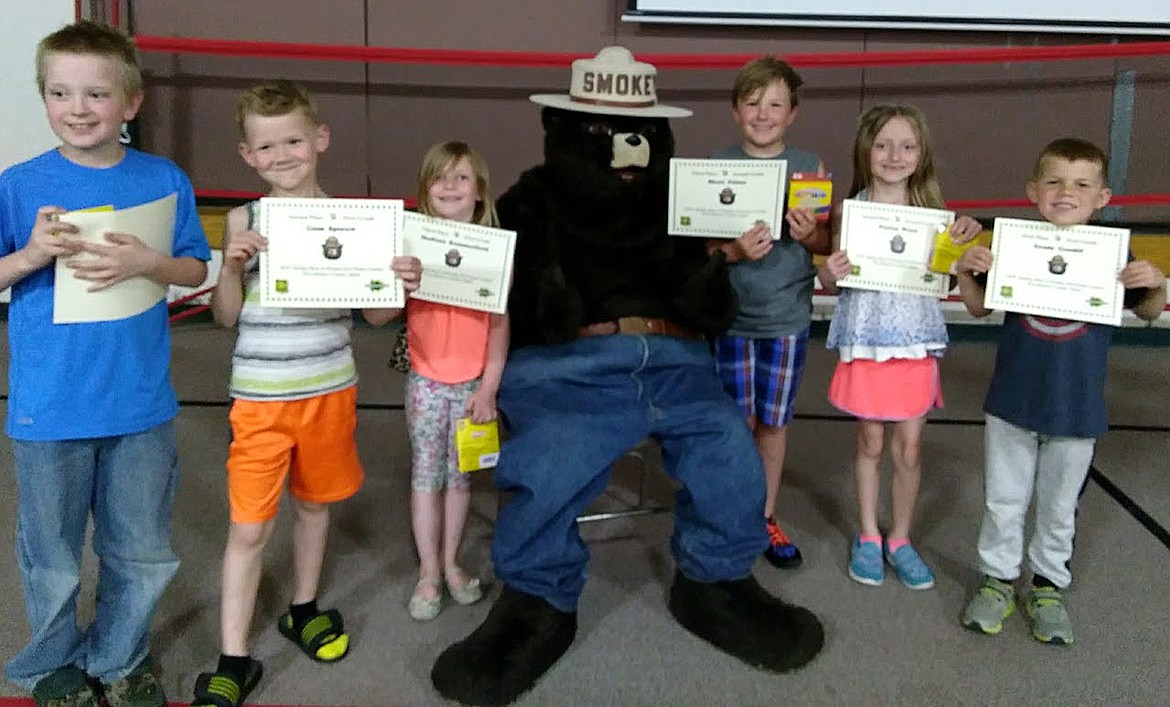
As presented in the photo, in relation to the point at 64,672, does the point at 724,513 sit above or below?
above

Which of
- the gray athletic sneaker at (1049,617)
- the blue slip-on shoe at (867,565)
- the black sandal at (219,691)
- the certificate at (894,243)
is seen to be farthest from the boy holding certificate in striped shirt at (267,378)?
the gray athletic sneaker at (1049,617)

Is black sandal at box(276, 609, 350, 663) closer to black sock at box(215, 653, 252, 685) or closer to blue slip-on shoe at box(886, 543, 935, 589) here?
black sock at box(215, 653, 252, 685)

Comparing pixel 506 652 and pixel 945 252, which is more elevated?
pixel 945 252

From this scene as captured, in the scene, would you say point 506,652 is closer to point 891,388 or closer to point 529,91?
Answer: point 891,388

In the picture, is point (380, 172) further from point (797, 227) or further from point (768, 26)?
point (797, 227)

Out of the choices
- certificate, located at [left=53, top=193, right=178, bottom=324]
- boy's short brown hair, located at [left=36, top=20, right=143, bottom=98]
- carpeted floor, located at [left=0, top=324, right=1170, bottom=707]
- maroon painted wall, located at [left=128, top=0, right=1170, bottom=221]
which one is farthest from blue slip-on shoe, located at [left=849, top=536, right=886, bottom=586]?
maroon painted wall, located at [left=128, top=0, right=1170, bottom=221]

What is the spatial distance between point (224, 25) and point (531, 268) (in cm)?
299

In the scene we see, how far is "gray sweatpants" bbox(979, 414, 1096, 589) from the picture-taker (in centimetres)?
215

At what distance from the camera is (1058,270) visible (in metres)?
2.06

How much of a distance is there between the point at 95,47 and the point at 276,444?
75 centimetres

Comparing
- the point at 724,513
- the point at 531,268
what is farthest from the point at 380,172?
the point at 724,513

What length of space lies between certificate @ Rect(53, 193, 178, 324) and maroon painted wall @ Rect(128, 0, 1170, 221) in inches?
116

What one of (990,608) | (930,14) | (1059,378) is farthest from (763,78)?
(930,14)

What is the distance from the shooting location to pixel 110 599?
186cm
